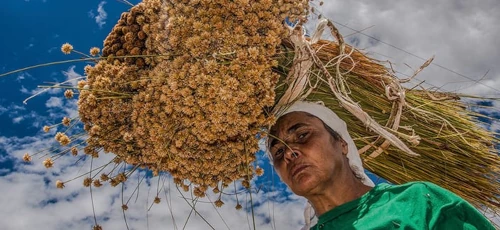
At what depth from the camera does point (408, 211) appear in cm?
193

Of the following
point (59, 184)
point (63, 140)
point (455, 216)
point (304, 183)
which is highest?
point (63, 140)

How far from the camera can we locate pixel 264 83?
1.87 metres

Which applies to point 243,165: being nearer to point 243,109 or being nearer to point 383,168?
point 243,109

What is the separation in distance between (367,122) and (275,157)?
A: 503 mm

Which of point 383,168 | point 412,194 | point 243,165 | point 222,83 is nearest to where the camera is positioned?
point 222,83

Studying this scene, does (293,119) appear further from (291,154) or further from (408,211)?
(408,211)

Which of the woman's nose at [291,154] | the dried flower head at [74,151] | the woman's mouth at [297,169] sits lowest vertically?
the woman's mouth at [297,169]

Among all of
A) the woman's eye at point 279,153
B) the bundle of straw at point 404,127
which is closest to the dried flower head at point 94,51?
the bundle of straw at point 404,127

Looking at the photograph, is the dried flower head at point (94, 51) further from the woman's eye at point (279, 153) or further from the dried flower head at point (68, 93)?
the woman's eye at point (279, 153)

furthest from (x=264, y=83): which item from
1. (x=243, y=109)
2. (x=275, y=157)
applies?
(x=275, y=157)

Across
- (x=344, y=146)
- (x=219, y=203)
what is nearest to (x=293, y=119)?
(x=344, y=146)

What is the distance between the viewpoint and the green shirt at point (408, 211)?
6.07ft

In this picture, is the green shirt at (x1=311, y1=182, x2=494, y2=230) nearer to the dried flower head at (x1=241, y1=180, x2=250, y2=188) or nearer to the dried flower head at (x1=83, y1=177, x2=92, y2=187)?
the dried flower head at (x1=241, y1=180, x2=250, y2=188)

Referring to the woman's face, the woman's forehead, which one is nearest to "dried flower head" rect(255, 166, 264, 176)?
the woman's face
